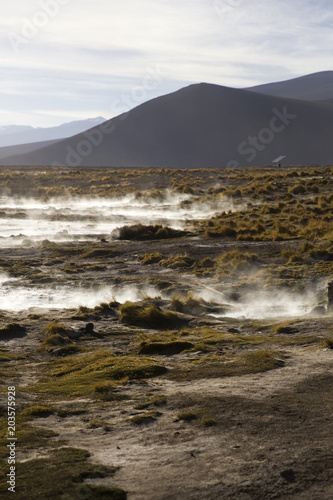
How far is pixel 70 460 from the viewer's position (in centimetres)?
765

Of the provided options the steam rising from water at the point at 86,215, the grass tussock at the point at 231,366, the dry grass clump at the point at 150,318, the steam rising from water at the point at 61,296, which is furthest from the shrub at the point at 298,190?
the grass tussock at the point at 231,366

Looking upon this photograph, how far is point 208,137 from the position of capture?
183 metres

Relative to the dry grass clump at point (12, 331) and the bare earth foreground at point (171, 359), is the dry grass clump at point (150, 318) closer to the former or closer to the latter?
the bare earth foreground at point (171, 359)

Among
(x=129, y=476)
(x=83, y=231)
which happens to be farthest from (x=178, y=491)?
(x=83, y=231)

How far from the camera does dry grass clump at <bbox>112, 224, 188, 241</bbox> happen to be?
32.8 metres

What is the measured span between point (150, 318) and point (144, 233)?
1565cm

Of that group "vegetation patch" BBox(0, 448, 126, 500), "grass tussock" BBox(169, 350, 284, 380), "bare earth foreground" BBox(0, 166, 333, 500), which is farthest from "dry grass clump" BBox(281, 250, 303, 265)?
"vegetation patch" BBox(0, 448, 126, 500)

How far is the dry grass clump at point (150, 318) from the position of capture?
17656 mm

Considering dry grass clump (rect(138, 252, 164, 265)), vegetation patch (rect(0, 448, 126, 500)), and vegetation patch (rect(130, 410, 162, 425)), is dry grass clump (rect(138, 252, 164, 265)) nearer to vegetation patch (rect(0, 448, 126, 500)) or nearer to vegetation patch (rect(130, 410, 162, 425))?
vegetation patch (rect(130, 410, 162, 425))

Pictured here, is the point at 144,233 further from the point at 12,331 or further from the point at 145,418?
the point at 145,418

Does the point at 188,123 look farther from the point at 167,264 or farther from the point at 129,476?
the point at 129,476

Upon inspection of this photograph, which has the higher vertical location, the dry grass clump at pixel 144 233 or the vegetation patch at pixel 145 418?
the dry grass clump at pixel 144 233

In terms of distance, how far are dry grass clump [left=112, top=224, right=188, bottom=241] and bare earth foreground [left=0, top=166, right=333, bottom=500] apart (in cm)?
10

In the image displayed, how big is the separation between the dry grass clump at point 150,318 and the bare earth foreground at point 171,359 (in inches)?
1.6
